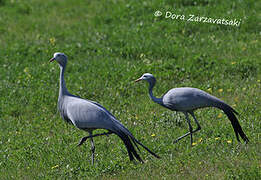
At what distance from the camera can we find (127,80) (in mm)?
10609

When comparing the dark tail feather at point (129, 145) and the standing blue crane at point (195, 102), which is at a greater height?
the standing blue crane at point (195, 102)

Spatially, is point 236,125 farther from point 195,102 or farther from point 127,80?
point 127,80

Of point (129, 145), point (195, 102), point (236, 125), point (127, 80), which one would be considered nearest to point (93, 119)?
point (129, 145)

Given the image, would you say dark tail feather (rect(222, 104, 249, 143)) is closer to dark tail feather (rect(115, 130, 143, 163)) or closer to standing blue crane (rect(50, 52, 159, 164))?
standing blue crane (rect(50, 52, 159, 164))

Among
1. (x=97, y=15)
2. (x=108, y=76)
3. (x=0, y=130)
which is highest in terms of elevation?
(x=97, y=15)

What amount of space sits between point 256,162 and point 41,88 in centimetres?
564

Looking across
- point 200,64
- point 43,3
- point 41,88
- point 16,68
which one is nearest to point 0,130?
point 41,88

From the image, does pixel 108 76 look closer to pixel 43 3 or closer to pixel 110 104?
pixel 110 104

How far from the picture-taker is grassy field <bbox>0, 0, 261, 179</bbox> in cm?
716

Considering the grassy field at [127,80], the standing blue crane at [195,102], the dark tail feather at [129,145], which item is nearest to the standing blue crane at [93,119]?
the dark tail feather at [129,145]

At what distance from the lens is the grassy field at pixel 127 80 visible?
716 centimetres

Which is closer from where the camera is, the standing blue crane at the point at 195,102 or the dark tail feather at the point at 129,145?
the dark tail feather at the point at 129,145

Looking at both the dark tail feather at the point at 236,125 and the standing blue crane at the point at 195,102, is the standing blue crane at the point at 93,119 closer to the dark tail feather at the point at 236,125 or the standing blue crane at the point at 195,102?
the standing blue crane at the point at 195,102

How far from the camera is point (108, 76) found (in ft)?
35.9
